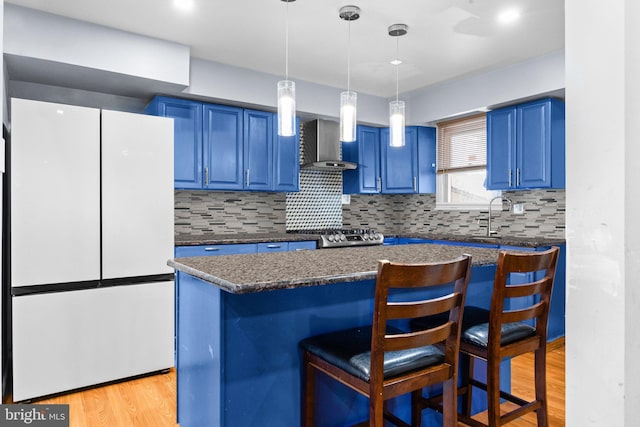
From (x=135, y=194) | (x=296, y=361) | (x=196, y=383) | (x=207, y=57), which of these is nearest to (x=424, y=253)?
(x=296, y=361)

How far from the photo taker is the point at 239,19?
2979mm

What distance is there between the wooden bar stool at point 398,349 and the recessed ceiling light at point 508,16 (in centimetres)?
218

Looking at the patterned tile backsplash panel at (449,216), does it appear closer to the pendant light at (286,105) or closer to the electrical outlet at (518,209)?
the electrical outlet at (518,209)

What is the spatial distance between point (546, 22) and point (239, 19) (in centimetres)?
219

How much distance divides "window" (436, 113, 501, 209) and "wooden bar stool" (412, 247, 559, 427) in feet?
9.32

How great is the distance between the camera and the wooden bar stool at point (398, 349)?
4.41 feet

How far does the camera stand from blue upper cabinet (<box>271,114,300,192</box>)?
428 cm

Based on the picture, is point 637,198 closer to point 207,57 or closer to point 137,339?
point 137,339

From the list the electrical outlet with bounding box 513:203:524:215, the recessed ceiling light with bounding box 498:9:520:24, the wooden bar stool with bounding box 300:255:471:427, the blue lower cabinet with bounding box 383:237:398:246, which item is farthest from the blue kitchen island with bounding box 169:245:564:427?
the blue lower cabinet with bounding box 383:237:398:246

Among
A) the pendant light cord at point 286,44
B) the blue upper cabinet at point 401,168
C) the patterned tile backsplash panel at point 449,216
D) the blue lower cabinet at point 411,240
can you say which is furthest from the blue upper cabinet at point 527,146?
the pendant light cord at point 286,44

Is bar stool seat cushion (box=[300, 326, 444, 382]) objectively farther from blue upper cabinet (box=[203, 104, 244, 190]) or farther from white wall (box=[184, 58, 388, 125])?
white wall (box=[184, 58, 388, 125])

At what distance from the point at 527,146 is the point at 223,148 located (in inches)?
111

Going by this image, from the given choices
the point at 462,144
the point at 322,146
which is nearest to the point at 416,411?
the point at 322,146

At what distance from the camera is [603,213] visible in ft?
2.98
